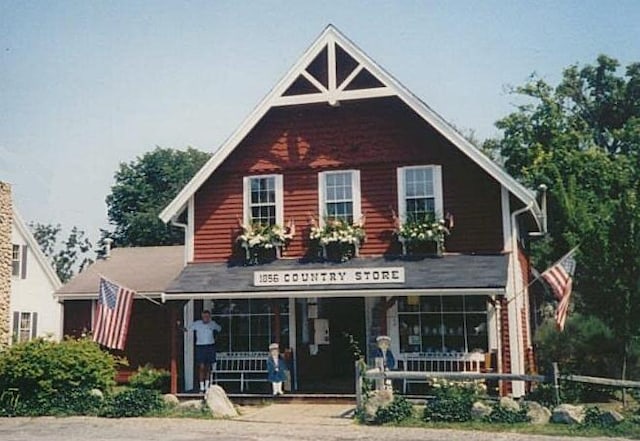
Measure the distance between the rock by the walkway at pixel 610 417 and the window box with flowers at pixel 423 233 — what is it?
21.5ft

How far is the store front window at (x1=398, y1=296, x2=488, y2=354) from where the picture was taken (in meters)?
19.5

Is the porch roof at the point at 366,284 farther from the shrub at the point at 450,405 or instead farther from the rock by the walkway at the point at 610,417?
the rock by the walkway at the point at 610,417

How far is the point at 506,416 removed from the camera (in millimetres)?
14680

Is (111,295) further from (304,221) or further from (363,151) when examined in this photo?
(363,151)

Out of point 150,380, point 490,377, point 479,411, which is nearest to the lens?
point 479,411

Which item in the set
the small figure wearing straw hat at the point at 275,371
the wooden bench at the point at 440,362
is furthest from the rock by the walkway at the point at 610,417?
the small figure wearing straw hat at the point at 275,371

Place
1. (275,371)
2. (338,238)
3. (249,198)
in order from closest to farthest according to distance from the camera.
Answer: (275,371) → (338,238) → (249,198)

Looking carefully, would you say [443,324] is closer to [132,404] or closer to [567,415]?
[567,415]

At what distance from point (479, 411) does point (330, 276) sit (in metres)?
5.66

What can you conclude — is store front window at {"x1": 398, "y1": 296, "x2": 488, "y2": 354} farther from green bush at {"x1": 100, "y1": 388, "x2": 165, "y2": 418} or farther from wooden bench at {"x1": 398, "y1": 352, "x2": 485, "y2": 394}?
green bush at {"x1": 100, "y1": 388, "x2": 165, "y2": 418}

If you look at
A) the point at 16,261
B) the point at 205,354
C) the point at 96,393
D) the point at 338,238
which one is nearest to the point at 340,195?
the point at 338,238

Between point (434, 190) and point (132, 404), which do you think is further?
point (434, 190)

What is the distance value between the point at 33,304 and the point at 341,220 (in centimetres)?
2033

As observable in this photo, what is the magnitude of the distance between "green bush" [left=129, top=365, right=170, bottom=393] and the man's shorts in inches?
130
